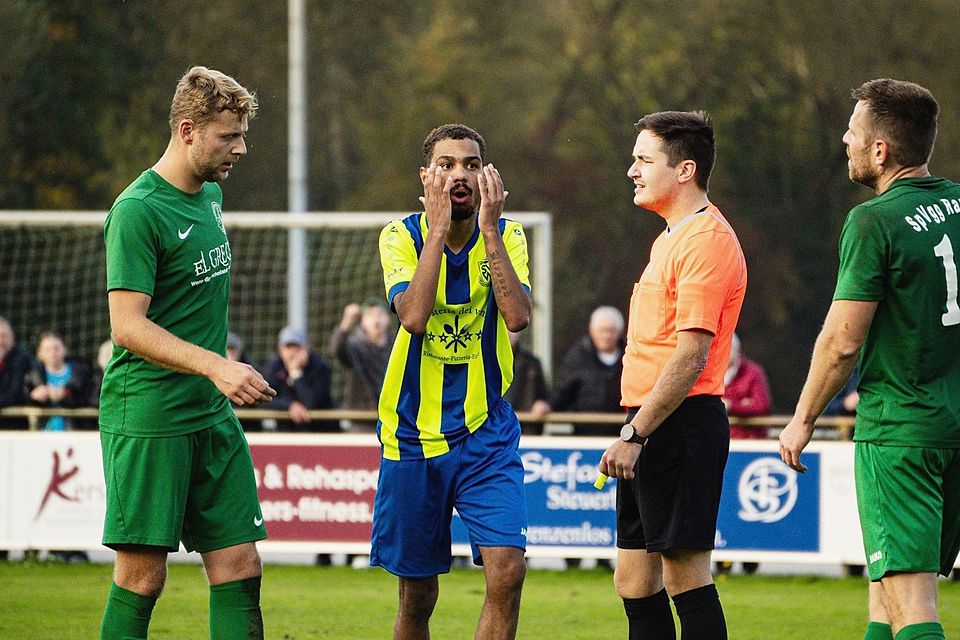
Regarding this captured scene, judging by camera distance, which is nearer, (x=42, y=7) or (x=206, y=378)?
(x=206, y=378)

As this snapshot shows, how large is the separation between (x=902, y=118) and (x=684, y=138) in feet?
2.87

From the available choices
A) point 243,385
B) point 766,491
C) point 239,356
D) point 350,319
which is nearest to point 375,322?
point 350,319

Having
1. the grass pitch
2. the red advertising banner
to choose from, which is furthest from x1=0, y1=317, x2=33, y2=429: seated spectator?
the red advertising banner

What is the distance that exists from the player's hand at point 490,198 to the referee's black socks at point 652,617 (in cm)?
157

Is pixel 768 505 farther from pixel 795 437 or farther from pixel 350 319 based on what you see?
pixel 795 437

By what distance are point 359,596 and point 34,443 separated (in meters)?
3.29

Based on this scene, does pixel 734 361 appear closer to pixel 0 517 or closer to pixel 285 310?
pixel 0 517

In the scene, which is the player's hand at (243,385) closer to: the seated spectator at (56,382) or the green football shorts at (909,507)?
Answer: the green football shorts at (909,507)

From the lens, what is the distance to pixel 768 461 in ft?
36.9

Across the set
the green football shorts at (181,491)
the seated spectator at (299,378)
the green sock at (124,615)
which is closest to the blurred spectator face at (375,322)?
the seated spectator at (299,378)

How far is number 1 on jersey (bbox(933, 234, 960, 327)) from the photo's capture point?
5.10m

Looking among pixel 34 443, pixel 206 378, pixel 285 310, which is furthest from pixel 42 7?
pixel 206 378

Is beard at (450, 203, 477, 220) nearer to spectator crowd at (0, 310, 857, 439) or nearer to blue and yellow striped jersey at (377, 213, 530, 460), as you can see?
blue and yellow striped jersey at (377, 213, 530, 460)

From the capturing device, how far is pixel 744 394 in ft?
39.4
